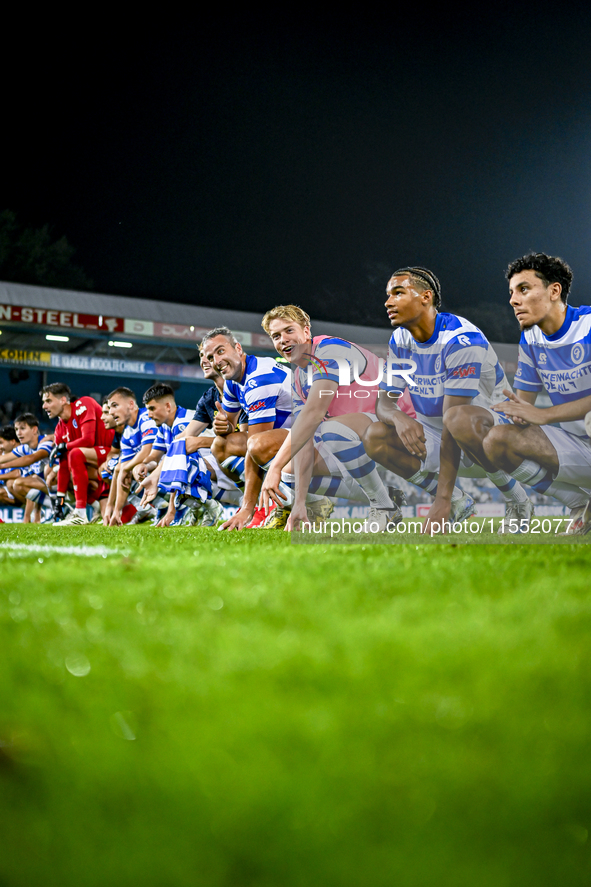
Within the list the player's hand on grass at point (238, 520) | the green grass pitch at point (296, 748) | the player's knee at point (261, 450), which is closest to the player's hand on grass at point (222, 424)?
the player's knee at point (261, 450)

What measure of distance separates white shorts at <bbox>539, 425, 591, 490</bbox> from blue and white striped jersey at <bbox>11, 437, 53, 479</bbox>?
7343 mm

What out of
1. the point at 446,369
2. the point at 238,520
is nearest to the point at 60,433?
the point at 238,520

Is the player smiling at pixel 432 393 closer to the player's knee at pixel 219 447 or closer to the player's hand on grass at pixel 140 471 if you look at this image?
the player's knee at pixel 219 447

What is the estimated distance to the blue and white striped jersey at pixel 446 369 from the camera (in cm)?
371

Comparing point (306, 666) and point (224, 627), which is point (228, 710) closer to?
point (306, 666)

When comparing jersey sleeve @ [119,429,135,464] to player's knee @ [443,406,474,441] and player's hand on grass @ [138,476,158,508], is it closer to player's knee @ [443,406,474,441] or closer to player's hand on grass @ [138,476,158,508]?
player's hand on grass @ [138,476,158,508]

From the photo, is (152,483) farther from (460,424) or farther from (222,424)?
(460,424)

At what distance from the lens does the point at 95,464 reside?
27.5 feet

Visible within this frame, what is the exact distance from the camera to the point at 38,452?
927 centimetres

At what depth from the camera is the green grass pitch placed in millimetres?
524

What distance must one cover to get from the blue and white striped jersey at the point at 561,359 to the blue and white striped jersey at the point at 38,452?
7.03 metres

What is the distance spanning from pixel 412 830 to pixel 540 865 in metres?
0.09

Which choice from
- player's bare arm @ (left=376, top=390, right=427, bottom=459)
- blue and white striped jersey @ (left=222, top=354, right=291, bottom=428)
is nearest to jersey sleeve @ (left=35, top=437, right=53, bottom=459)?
blue and white striped jersey @ (left=222, top=354, right=291, bottom=428)

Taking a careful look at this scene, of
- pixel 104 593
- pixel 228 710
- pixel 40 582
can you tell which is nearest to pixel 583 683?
pixel 228 710
